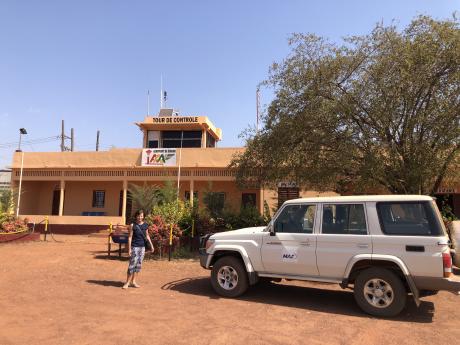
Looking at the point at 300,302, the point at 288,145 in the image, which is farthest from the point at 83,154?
the point at 300,302

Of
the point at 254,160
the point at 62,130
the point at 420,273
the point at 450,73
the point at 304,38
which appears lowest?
the point at 420,273

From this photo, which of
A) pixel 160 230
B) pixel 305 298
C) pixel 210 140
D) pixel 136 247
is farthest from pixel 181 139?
pixel 305 298

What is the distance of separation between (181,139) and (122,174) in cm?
477

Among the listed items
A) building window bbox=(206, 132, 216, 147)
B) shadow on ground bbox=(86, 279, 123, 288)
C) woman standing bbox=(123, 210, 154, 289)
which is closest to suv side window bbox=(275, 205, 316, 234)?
woman standing bbox=(123, 210, 154, 289)

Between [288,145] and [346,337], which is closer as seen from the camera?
[346,337]

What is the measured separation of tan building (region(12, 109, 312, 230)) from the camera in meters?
22.2

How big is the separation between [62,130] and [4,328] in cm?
4563

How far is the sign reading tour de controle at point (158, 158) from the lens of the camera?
22.7 meters

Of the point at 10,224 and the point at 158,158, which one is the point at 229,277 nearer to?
the point at 10,224

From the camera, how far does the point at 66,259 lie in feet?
40.4

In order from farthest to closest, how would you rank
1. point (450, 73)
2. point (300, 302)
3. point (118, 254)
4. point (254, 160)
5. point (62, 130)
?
point (62, 130), point (254, 160), point (118, 254), point (450, 73), point (300, 302)

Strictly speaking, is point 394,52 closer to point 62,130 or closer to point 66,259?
point 66,259

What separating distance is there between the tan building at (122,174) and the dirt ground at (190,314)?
1210 centimetres

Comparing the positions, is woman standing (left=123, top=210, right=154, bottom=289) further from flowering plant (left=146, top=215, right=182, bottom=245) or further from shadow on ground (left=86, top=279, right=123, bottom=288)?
flowering plant (left=146, top=215, right=182, bottom=245)
